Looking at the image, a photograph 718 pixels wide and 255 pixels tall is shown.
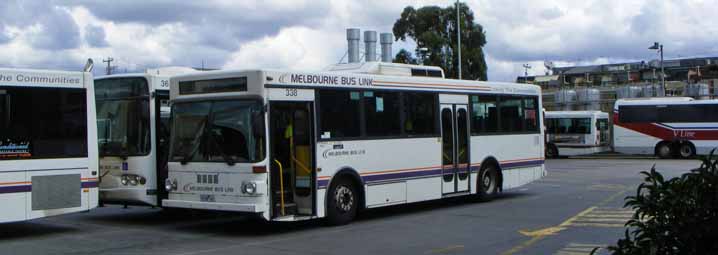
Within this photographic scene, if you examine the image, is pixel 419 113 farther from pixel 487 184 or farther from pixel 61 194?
pixel 61 194

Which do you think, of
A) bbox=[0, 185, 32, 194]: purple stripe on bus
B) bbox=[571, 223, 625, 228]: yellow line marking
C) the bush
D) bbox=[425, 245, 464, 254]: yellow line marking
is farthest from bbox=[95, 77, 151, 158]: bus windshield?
the bush

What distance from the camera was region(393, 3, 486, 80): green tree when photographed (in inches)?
1951

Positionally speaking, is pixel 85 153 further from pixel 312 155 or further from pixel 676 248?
pixel 676 248

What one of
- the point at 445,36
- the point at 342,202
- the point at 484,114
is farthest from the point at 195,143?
the point at 445,36

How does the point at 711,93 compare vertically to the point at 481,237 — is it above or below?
above

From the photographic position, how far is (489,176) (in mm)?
18156

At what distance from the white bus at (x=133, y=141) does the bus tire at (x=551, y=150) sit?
106ft

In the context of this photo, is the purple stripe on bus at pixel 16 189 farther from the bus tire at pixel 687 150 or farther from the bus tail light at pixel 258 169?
the bus tire at pixel 687 150

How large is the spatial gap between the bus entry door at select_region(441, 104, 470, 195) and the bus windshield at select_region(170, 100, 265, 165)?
509cm

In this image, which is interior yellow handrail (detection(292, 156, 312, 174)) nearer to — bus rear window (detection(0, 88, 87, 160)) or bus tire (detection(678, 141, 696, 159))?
bus rear window (detection(0, 88, 87, 160))

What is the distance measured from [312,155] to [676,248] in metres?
8.36

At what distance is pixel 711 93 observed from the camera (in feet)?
204

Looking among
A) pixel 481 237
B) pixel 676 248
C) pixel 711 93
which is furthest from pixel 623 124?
pixel 676 248

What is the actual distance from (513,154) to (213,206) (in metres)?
8.46
